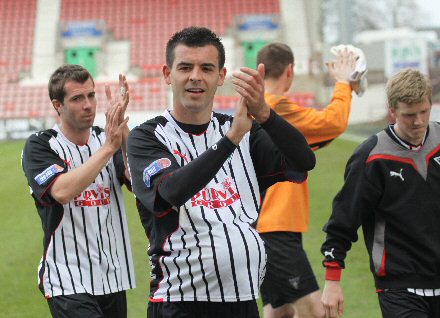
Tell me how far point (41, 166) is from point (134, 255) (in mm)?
6401

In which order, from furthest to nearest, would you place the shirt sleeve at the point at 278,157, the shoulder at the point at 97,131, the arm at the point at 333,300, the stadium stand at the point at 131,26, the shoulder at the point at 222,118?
the stadium stand at the point at 131,26 < the shoulder at the point at 97,131 < the arm at the point at 333,300 < the shoulder at the point at 222,118 < the shirt sleeve at the point at 278,157

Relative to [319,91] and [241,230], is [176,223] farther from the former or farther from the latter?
[319,91]

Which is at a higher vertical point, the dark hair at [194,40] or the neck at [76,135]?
the dark hair at [194,40]

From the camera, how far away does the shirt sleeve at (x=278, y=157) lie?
3800 millimetres

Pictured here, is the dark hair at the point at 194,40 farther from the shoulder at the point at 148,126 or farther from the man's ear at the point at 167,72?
the shoulder at the point at 148,126

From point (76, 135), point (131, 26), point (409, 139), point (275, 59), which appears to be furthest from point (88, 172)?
point (131, 26)

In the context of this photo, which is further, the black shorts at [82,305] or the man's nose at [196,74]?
the black shorts at [82,305]

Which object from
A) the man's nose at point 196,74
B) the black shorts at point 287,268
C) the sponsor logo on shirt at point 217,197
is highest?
the man's nose at point 196,74

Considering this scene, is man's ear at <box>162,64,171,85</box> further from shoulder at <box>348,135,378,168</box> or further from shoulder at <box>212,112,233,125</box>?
shoulder at <box>348,135,378,168</box>

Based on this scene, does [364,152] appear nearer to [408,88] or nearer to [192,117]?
[408,88]

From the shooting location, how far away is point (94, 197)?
5.01 m

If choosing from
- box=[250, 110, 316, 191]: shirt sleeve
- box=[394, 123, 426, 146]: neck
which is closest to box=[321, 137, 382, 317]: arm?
box=[394, 123, 426, 146]: neck

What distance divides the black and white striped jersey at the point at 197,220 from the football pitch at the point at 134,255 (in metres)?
4.89

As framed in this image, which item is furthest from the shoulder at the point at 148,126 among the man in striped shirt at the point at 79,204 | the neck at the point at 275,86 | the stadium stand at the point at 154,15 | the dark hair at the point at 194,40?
the stadium stand at the point at 154,15
